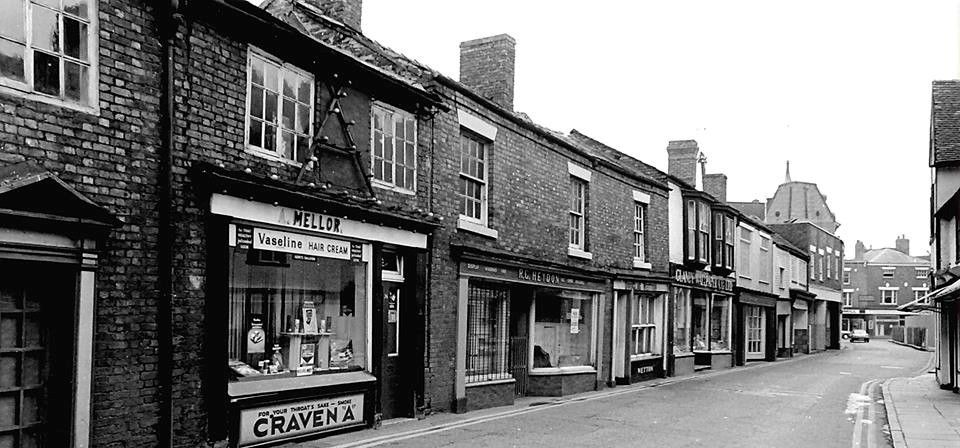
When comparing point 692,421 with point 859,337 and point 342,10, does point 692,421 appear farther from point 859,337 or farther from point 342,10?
point 859,337

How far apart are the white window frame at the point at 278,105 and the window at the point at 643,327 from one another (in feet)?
45.3

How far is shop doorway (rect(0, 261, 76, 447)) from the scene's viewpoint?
23.1 feet

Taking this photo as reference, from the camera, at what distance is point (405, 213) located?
41.1ft

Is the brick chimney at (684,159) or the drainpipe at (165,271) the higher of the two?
the brick chimney at (684,159)

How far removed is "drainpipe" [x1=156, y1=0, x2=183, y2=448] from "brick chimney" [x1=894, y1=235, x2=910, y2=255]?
110m

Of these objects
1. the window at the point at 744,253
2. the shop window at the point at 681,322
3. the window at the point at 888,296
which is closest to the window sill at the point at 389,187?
the shop window at the point at 681,322

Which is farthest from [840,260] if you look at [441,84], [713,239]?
[441,84]

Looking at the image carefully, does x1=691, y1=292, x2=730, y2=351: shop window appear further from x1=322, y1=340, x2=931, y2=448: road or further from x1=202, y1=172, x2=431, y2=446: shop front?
x1=202, y1=172, x2=431, y2=446: shop front

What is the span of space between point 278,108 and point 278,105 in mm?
40

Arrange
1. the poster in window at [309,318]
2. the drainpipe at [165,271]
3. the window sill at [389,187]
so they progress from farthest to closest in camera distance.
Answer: the window sill at [389,187] → the poster in window at [309,318] → the drainpipe at [165,271]

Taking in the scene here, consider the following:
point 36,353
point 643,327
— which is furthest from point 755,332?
point 36,353

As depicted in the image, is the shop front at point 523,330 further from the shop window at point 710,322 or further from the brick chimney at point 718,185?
the brick chimney at point 718,185

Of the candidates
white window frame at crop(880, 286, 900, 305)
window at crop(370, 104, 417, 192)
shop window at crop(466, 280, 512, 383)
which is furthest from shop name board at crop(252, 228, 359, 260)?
white window frame at crop(880, 286, 900, 305)

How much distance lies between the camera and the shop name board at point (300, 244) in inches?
384
